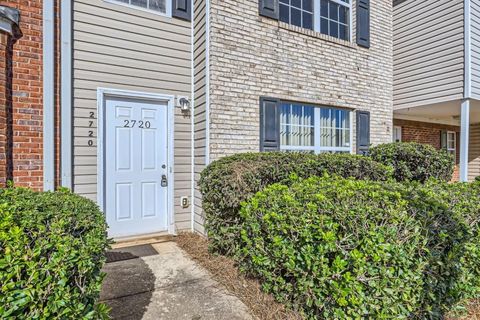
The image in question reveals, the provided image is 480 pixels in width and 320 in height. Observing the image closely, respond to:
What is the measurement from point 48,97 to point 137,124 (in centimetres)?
124

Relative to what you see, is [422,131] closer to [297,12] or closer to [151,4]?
[297,12]

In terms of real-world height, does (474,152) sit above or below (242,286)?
above

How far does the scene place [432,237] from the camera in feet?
7.50

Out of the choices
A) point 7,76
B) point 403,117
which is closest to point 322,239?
point 7,76

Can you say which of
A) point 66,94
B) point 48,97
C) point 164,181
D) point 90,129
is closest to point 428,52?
point 164,181

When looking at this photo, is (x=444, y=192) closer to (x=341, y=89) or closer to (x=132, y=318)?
(x=132, y=318)

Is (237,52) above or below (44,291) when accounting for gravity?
above

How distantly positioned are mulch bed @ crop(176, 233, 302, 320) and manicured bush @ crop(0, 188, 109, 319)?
1.39 meters

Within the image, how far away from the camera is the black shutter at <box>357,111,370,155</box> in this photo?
20.9 feet

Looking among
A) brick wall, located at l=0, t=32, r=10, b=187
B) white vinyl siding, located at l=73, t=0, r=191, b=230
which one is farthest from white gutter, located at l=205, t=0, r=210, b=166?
brick wall, located at l=0, t=32, r=10, b=187

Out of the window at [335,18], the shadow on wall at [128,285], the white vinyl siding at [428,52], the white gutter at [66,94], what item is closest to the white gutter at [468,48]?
the white vinyl siding at [428,52]

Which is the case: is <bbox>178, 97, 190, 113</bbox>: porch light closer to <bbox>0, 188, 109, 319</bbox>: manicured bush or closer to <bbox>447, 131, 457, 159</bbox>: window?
<bbox>0, 188, 109, 319</bbox>: manicured bush

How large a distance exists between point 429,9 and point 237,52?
6187mm

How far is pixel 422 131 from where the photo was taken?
10.4 m
